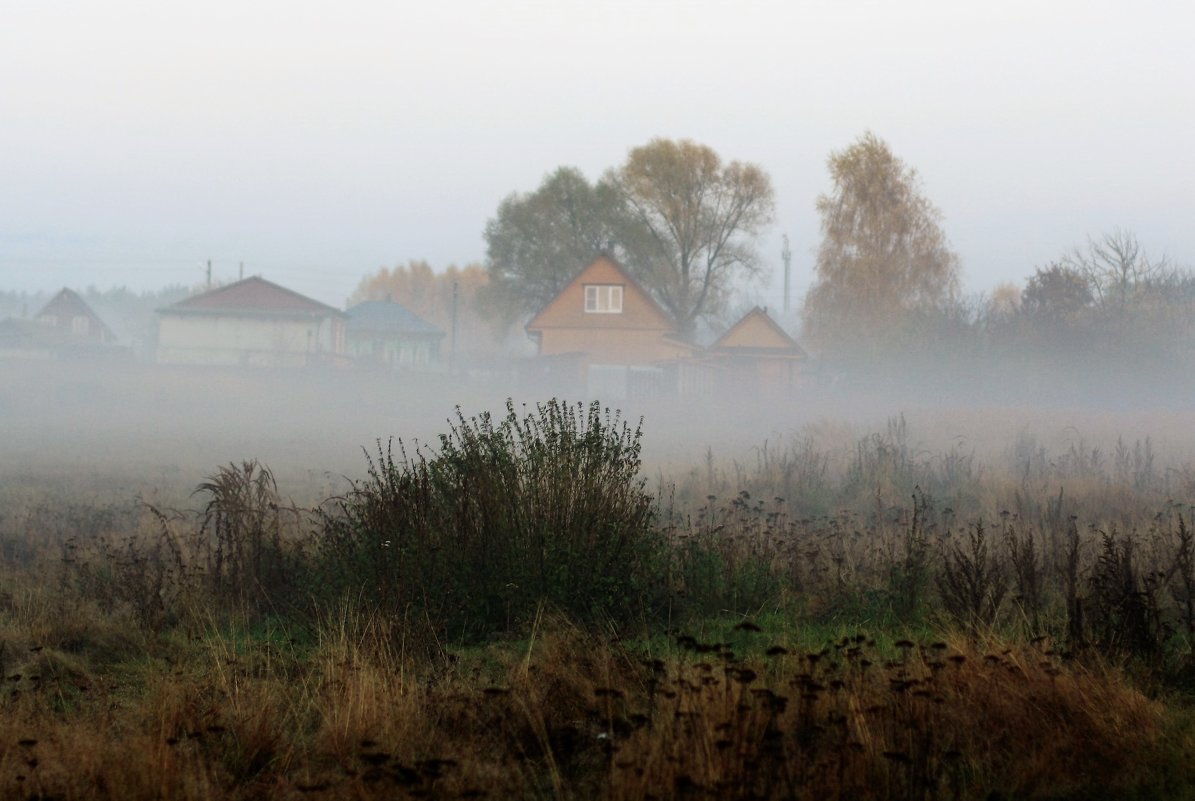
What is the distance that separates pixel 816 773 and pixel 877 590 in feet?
16.0

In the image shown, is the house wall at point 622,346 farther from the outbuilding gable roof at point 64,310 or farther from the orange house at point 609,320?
the outbuilding gable roof at point 64,310

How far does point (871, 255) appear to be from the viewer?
56469mm

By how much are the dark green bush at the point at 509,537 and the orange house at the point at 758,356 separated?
49.4 metres

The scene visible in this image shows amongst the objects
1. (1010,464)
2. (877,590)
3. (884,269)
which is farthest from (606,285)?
(877,590)

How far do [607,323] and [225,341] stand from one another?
2421cm

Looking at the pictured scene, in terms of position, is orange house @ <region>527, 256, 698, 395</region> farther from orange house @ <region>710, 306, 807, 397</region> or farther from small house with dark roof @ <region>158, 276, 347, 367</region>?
small house with dark roof @ <region>158, 276, 347, 367</region>

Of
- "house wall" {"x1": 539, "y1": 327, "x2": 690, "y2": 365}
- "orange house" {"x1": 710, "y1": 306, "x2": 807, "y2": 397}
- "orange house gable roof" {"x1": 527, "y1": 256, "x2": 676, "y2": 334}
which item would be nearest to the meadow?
"orange house" {"x1": 710, "y1": 306, "x2": 807, "y2": 397}

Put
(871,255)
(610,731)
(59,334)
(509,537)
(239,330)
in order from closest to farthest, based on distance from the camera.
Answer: (610,731), (509,537), (871,255), (239,330), (59,334)

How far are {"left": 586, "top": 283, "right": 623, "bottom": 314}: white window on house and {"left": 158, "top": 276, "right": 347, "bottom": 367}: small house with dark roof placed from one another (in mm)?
16449

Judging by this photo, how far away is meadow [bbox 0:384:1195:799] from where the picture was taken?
5.37 m

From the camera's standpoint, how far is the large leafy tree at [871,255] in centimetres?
5619

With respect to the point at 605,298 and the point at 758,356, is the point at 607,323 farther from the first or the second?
the point at 758,356

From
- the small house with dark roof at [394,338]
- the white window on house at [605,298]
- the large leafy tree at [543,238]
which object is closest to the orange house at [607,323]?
the white window on house at [605,298]

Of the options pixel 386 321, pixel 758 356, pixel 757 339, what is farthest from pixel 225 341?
pixel 758 356
